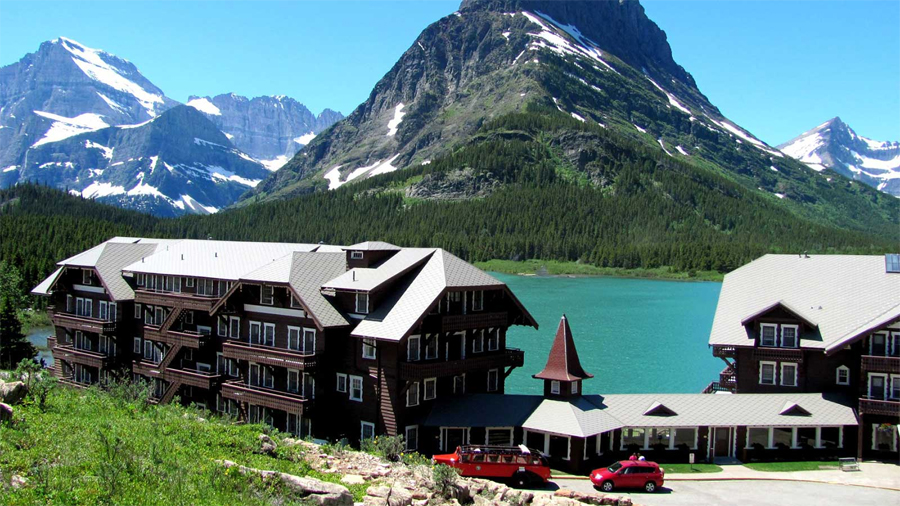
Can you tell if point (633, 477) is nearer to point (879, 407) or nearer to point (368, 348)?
point (879, 407)

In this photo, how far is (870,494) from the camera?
103 ft

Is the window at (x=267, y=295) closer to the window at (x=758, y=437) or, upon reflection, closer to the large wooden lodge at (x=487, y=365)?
the large wooden lodge at (x=487, y=365)

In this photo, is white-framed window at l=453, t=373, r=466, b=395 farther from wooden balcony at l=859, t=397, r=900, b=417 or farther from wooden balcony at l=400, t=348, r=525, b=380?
wooden balcony at l=859, t=397, r=900, b=417

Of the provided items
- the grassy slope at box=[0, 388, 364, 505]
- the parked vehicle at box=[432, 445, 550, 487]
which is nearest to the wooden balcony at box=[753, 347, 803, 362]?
the parked vehicle at box=[432, 445, 550, 487]

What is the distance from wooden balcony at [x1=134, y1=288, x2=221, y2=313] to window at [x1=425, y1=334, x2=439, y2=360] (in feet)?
49.3

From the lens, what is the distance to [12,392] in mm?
24062

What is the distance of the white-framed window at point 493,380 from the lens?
4262 cm

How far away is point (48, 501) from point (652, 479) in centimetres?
2322

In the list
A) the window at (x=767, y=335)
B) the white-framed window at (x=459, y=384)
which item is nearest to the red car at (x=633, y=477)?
the white-framed window at (x=459, y=384)

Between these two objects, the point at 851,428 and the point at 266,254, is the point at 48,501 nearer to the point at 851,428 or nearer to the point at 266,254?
the point at 266,254

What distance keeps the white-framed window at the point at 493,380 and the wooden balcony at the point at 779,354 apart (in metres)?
13.8

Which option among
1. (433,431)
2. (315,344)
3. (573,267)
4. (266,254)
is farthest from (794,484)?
(573,267)

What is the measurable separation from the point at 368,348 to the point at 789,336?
72.4ft

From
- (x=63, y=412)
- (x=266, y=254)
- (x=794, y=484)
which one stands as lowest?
(x=794, y=484)
